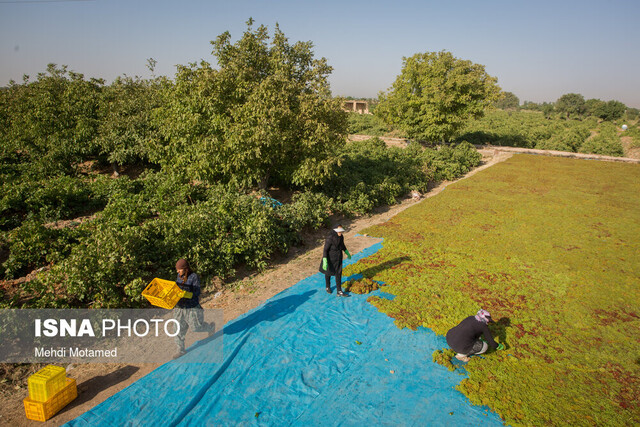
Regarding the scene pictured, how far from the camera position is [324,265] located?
26.5ft

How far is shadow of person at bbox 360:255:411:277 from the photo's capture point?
9594 mm

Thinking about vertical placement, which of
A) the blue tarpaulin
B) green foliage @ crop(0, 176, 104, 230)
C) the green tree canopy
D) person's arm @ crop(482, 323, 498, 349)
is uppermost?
the green tree canopy

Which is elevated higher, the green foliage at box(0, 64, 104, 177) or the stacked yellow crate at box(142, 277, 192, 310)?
the green foliage at box(0, 64, 104, 177)

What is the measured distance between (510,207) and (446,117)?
14.9 m

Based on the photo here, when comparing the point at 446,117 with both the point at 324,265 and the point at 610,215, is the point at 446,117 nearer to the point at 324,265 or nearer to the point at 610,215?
the point at 610,215

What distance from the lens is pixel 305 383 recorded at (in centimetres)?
564

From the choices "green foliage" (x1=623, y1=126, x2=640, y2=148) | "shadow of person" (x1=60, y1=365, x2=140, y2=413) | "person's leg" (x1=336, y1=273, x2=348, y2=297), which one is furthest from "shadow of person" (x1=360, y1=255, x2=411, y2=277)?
"green foliage" (x1=623, y1=126, x2=640, y2=148)

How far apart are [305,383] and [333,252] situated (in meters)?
3.16

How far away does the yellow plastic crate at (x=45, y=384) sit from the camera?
→ 4.75m

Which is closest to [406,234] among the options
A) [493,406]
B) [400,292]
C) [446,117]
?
[400,292]

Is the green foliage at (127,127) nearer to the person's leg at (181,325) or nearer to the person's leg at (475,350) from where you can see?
the person's leg at (181,325)

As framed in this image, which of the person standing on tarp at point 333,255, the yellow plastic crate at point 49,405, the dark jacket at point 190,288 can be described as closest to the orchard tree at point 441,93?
the person standing on tarp at point 333,255

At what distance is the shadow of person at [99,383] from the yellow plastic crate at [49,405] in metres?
0.15

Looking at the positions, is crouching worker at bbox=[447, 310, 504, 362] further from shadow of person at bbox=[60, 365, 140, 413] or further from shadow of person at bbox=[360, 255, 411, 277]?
shadow of person at bbox=[60, 365, 140, 413]
